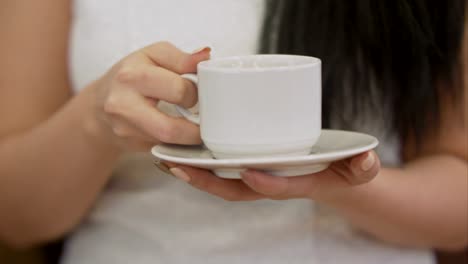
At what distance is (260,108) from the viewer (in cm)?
51

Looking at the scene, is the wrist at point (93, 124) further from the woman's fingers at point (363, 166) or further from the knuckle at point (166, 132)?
the woman's fingers at point (363, 166)

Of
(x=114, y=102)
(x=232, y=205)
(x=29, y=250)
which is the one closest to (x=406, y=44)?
(x=232, y=205)

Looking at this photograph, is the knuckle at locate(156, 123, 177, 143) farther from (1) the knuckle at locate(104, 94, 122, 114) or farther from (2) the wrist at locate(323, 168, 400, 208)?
(2) the wrist at locate(323, 168, 400, 208)

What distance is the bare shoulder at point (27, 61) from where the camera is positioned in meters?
0.83

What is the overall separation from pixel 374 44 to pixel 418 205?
19 centimetres

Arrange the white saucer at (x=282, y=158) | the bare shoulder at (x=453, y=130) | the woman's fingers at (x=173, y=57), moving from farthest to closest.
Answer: the bare shoulder at (x=453, y=130) < the woman's fingers at (x=173, y=57) < the white saucer at (x=282, y=158)

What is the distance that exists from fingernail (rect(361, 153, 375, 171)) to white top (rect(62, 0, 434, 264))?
29cm

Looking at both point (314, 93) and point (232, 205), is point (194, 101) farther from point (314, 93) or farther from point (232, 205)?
point (232, 205)

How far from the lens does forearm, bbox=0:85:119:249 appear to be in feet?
2.47

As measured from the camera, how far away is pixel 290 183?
53 centimetres

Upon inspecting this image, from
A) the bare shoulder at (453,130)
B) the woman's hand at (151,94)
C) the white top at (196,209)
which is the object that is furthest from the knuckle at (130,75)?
the bare shoulder at (453,130)

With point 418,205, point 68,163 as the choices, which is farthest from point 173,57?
point 418,205

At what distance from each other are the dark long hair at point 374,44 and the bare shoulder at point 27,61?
27 cm

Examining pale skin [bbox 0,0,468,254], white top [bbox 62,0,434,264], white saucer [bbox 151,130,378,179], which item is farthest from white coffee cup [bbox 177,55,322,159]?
white top [bbox 62,0,434,264]
